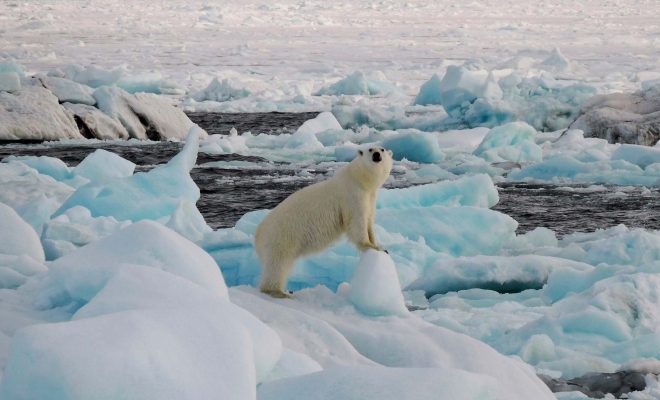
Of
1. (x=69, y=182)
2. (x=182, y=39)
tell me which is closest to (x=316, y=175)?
(x=69, y=182)

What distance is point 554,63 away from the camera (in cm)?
3209

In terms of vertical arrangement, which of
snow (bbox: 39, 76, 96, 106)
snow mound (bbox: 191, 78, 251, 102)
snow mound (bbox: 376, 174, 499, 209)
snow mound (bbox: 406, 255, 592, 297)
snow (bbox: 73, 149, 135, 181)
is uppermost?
snow mound (bbox: 406, 255, 592, 297)

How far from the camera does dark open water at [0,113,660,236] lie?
11688 mm

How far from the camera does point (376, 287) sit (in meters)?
4.35

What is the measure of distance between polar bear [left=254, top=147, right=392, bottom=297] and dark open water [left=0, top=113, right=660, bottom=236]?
249 inches

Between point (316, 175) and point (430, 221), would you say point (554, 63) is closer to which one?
point (316, 175)

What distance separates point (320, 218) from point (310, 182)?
9486 millimetres

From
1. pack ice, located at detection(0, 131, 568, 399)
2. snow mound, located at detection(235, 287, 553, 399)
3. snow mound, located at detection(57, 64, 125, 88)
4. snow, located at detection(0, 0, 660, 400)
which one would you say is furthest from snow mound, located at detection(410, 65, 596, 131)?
snow mound, located at detection(235, 287, 553, 399)

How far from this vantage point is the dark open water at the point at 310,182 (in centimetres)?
1169

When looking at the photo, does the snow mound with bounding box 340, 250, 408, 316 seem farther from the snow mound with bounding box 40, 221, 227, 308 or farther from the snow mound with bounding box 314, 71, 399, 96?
the snow mound with bounding box 314, 71, 399, 96

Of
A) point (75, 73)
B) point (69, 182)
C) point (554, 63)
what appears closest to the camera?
point (69, 182)

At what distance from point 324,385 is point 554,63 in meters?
30.4

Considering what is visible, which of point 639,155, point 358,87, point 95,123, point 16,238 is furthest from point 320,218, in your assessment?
point 358,87

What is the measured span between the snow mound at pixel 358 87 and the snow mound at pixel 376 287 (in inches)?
1037
